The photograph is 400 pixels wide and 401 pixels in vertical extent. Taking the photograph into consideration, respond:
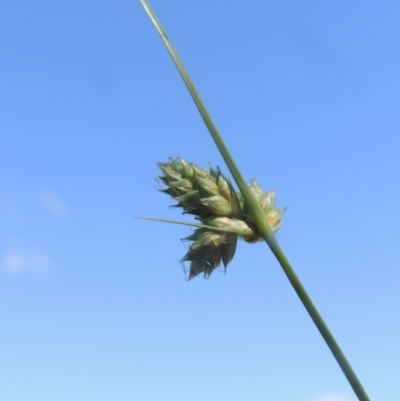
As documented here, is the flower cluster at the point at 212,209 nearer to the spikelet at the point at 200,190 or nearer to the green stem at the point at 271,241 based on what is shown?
the spikelet at the point at 200,190

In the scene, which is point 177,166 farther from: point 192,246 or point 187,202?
point 192,246

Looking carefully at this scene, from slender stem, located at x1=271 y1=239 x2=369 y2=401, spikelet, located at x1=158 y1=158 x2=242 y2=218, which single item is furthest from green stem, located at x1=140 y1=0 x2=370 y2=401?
spikelet, located at x1=158 y1=158 x2=242 y2=218

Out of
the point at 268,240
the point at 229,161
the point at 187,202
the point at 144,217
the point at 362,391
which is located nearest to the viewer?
the point at 362,391

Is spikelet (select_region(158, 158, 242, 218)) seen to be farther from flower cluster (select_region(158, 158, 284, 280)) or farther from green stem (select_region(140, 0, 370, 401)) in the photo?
green stem (select_region(140, 0, 370, 401))

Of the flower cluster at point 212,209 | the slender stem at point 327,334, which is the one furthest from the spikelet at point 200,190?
the slender stem at point 327,334

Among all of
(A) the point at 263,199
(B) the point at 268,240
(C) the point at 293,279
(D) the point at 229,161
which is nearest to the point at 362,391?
(C) the point at 293,279

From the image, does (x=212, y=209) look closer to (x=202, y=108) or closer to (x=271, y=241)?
(x=271, y=241)

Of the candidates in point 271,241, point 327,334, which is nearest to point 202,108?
point 271,241
